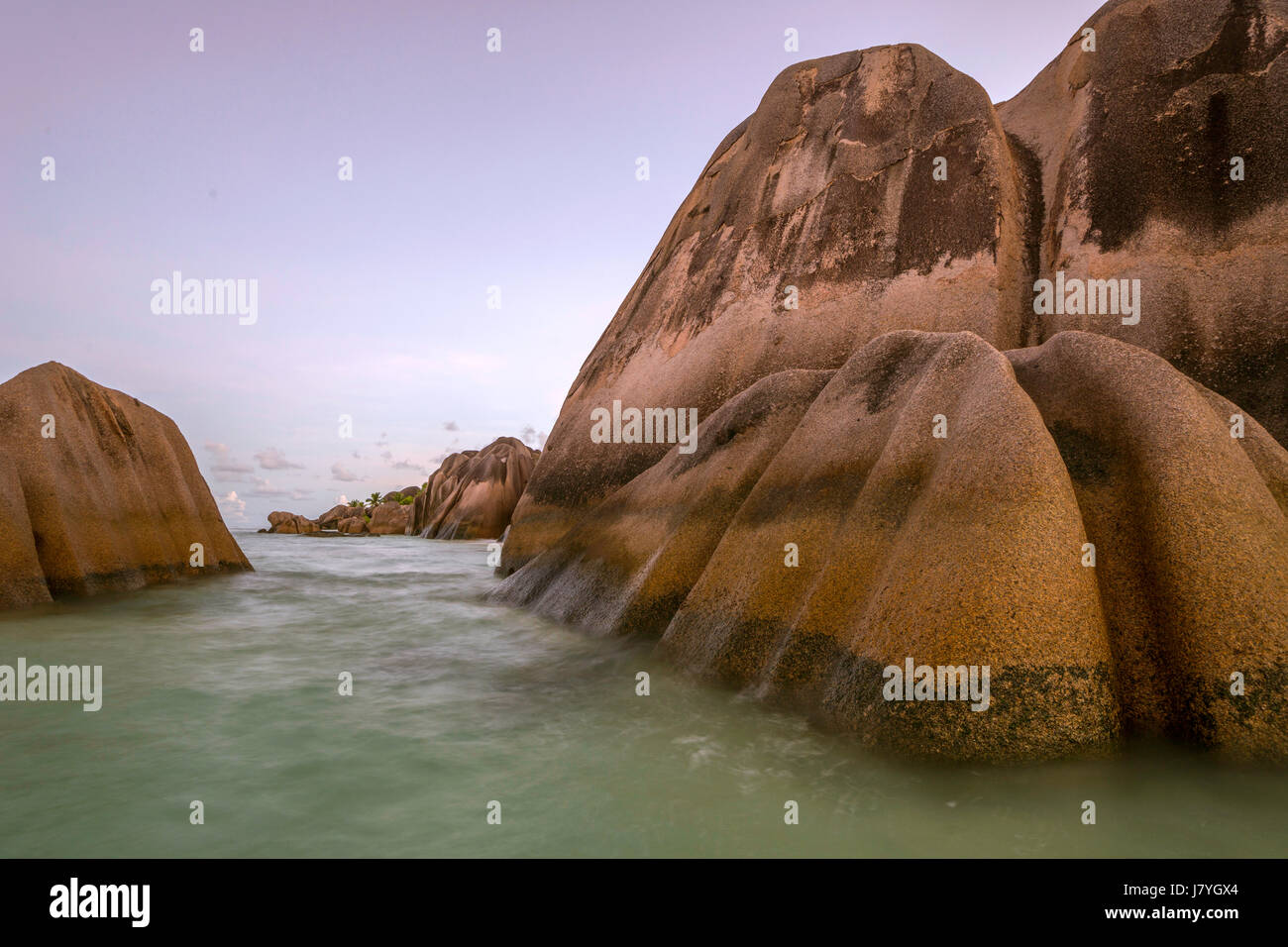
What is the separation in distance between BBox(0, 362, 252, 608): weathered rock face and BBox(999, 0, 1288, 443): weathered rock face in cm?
1297

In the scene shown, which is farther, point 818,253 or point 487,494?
point 487,494

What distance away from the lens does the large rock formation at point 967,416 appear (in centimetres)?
329

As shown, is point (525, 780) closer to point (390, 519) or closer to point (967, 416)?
point (967, 416)

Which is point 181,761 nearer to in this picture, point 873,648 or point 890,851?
point 890,851

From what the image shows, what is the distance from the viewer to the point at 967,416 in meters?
4.12

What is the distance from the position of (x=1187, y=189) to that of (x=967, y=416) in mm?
5340

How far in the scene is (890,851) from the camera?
2.52 m

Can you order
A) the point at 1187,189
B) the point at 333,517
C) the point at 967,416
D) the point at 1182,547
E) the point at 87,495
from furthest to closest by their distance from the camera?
the point at 333,517 → the point at 87,495 → the point at 1187,189 → the point at 967,416 → the point at 1182,547

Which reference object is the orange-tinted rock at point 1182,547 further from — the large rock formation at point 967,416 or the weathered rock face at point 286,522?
the weathered rock face at point 286,522

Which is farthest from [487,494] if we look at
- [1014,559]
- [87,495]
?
[1014,559]

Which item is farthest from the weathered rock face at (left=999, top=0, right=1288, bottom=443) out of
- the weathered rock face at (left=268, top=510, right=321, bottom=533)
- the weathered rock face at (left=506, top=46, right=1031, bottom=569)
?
the weathered rock face at (left=268, top=510, right=321, bottom=533)

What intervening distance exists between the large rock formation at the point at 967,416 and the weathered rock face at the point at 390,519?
32.4 metres

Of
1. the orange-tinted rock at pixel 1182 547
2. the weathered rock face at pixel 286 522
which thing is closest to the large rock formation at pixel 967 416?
the orange-tinted rock at pixel 1182 547

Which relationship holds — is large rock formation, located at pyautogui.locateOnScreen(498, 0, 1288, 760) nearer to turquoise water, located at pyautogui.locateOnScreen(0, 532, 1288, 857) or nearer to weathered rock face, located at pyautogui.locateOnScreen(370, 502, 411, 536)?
turquoise water, located at pyautogui.locateOnScreen(0, 532, 1288, 857)
